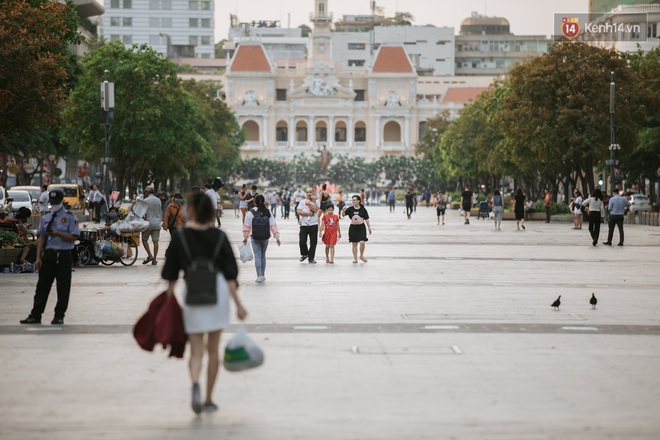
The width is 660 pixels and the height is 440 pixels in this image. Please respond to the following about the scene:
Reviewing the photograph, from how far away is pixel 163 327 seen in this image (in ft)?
30.6

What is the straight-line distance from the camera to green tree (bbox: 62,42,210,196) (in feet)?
192

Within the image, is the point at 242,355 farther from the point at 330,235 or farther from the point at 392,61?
the point at 392,61

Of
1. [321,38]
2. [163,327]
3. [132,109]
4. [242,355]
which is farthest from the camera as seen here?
[321,38]

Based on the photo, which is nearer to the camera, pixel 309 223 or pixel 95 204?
pixel 309 223

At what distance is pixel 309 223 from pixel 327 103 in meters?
152

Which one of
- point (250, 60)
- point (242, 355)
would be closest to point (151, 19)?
point (250, 60)

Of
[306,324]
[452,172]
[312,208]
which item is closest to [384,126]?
[452,172]

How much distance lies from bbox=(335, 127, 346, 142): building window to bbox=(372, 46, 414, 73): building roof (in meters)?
9.35

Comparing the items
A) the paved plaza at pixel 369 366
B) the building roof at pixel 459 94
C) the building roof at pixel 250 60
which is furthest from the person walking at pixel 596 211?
the building roof at pixel 250 60

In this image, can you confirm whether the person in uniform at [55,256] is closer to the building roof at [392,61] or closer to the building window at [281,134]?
the building window at [281,134]

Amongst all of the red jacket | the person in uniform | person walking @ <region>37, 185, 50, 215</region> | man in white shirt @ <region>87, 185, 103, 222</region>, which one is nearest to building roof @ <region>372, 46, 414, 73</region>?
man in white shirt @ <region>87, 185, 103, 222</region>

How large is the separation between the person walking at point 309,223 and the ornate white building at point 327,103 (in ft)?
479

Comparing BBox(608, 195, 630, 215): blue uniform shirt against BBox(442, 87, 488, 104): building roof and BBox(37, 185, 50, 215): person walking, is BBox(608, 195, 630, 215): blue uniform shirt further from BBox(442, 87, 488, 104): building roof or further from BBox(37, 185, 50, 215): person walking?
BBox(442, 87, 488, 104): building roof

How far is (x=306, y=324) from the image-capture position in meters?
15.0
